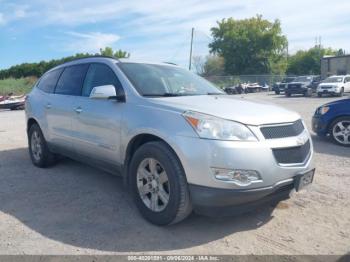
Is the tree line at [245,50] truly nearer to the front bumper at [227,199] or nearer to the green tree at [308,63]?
the green tree at [308,63]

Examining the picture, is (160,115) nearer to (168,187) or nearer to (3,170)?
(168,187)

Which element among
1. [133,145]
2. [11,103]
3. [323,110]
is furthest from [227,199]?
[11,103]

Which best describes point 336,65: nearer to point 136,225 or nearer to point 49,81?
point 49,81

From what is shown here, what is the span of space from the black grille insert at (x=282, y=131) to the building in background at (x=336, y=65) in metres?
48.1

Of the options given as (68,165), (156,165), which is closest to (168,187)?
(156,165)

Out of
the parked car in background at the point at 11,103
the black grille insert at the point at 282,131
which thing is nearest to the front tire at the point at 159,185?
the black grille insert at the point at 282,131

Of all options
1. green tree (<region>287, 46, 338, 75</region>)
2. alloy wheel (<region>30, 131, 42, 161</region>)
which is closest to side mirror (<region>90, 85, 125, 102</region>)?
alloy wheel (<region>30, 131, 42, 161</region>)

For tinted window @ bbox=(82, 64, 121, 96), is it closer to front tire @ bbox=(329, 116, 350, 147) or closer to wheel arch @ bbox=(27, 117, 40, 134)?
wheel arch @ bbox=(27, 117, 40, 134)

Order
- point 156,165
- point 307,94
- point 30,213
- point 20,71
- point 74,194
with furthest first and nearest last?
1. point 20,71
2. point 307,94
3. point 74,194
4. point 30,213
5. point 156,165

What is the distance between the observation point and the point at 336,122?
7988 mm

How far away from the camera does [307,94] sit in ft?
104

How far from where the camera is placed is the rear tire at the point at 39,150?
6.06 metres

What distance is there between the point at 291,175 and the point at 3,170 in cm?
479

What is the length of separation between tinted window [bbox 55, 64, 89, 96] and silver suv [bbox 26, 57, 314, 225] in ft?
0.22
